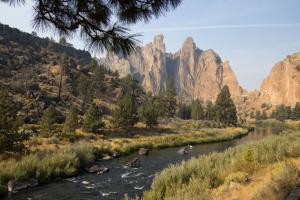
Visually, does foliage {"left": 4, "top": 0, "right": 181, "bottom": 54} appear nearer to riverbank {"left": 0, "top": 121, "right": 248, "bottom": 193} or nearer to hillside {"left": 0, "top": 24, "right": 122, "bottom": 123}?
riverbank {"left": 0, "top": 121, "right": 248, "bottom": 193}

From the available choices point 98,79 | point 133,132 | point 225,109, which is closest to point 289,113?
point 225,109

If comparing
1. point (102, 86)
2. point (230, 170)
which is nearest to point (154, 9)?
point (230, 170)

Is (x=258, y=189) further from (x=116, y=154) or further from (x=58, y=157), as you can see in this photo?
(x=116, y=154)

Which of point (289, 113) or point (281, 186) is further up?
point (289, 113)

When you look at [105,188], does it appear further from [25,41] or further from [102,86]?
[25,41]

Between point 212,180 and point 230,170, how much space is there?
66.8 inches

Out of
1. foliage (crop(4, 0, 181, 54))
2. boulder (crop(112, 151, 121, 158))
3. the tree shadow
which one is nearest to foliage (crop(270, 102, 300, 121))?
the tree shadow

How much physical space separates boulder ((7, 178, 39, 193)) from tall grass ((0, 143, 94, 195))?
1.13ft

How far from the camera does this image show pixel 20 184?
60.5 feet

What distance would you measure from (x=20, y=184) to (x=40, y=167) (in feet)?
8.56

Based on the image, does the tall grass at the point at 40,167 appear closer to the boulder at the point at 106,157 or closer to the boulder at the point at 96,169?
the boulder at the point at 96,169

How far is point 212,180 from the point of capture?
13.9m

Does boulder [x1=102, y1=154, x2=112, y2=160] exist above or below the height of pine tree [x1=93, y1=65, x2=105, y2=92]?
below

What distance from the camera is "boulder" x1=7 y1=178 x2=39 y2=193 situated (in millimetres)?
17747
